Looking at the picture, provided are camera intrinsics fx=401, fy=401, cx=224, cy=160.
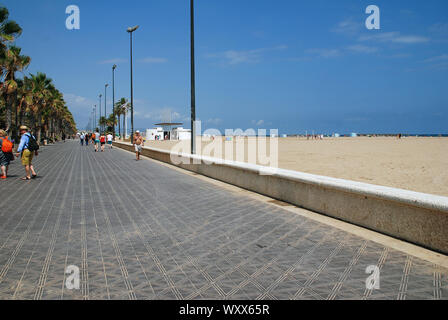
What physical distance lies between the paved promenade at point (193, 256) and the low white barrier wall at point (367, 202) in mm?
471

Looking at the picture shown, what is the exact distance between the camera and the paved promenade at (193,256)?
376cm

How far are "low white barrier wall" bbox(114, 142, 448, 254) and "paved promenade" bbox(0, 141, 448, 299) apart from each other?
471mm

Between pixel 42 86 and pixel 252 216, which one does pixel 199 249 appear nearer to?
pixel 252 216

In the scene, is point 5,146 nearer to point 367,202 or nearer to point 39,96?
point 367,202

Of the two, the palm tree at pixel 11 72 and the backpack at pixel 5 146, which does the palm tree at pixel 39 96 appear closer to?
the palm tree at pixel 11 72

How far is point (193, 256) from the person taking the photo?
4832 millimetres

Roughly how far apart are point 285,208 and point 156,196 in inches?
130

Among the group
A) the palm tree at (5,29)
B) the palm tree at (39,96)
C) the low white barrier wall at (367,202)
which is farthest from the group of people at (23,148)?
the palm tree at (39,96)

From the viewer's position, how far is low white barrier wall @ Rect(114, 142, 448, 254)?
4898 mm

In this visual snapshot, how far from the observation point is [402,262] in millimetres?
4520

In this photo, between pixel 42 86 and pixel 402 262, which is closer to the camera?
pixel 402 262

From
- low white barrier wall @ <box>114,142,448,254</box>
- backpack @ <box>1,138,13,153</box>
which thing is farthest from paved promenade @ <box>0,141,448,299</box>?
backpack @ <box>1,138,13,153</box>

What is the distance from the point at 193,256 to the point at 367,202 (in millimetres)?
2863

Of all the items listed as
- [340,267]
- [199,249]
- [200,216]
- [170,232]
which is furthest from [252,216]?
[340,267]
